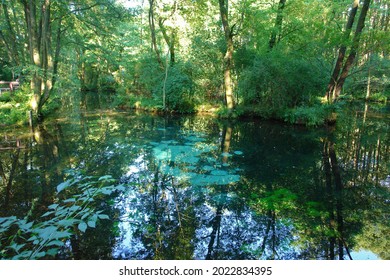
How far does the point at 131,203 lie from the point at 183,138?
591cm

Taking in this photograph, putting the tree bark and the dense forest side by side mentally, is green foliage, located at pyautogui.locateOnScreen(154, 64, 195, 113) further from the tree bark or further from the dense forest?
the tree bark

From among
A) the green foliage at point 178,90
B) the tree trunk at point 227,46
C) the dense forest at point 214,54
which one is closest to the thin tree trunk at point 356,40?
the dense forest at point 214,54

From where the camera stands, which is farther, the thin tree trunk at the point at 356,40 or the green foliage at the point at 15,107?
the green foliage at the point at 15,107

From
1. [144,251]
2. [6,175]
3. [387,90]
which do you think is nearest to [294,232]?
[144,251]

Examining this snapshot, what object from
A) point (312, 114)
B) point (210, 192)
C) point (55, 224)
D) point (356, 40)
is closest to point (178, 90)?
point (312, 114)

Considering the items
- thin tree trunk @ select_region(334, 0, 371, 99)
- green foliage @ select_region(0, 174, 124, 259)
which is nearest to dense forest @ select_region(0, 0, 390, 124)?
thin tree trunk @ select_region(334, 0, 371, 99)

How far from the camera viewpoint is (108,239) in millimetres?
4328

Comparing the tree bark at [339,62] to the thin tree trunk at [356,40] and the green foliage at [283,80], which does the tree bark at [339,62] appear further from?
the green foliage at [283,80]

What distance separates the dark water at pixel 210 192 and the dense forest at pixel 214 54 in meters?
3.21

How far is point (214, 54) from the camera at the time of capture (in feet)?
56.4

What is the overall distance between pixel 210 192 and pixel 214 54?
12.9m

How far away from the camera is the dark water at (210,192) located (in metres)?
4.16

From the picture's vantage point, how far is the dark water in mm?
4156
